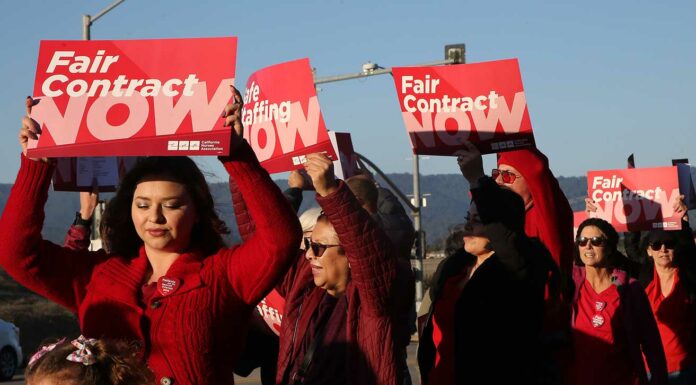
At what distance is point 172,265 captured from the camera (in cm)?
451

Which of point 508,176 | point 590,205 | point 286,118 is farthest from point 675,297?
point 286,118

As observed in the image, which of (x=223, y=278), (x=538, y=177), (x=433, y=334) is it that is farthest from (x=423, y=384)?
(x=223, y=278)

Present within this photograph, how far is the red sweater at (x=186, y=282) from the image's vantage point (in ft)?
14.2

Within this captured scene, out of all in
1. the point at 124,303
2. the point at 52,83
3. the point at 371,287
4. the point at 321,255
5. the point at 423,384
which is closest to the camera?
the point at 124,303

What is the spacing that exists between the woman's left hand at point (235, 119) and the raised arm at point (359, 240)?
0.60 m

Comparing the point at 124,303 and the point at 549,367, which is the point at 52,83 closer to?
the point at 124,303

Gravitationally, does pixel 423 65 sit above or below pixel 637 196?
above

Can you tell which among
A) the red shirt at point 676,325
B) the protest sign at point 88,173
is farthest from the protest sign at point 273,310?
the red shirt at point 676,325

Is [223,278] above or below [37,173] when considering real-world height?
below

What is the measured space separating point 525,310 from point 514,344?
152 millimetres

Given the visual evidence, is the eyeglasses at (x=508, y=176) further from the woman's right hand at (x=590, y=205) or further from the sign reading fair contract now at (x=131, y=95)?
the woman's right hand at (x=590, y=205)

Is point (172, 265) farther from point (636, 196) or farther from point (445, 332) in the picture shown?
point (636, 196)

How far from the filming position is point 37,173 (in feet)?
14.6

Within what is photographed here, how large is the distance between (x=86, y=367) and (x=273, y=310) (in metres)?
3.00
